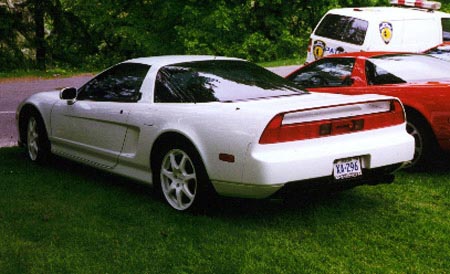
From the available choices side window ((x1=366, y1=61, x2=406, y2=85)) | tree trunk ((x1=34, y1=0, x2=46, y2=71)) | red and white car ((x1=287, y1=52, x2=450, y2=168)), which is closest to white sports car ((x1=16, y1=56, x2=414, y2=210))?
red and white car ((x1=287, y1=52, x2=450, y2=168))

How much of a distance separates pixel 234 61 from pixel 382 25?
861cm

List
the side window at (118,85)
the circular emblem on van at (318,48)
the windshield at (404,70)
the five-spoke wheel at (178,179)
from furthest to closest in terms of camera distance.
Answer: the circular emblem on van at (318,48)
the windshield at (404,70)
the side window at (118,85)
the five-spoke wheel at (178,179)

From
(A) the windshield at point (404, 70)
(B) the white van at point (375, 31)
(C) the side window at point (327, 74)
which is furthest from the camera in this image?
(B) the white van at point (375, 31)

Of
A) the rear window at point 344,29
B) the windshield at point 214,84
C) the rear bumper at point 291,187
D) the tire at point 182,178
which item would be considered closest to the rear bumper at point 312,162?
the rear bumper at point 291,187

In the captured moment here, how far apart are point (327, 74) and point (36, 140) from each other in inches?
140

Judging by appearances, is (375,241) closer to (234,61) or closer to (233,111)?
(233,111)

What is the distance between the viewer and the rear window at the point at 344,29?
14237 mm

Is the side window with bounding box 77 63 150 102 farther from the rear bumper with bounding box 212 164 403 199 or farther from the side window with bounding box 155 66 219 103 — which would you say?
the rear bumper with bounding box 212 164 403 199

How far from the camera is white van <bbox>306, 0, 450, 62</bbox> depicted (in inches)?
560

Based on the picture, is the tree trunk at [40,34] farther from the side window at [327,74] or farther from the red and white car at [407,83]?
the red and white car at [407,83]

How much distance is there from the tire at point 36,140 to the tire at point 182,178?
7.14 feet

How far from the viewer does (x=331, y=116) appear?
5230 millimetres

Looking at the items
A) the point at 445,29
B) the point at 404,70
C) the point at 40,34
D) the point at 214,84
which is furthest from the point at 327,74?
the point at 40,34

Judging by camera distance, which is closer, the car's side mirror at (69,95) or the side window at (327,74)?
the car's side mirror at (69,95)
